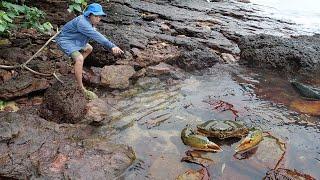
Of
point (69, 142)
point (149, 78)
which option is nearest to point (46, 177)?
point (69, 142)

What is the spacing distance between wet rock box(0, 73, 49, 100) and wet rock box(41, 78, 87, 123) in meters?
0.43

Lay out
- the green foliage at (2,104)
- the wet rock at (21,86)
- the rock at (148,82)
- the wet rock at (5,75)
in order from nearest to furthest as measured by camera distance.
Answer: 1. the green foliage at (2,104)
2. the wet rock at (21,86)
3. the wet rock at (5,75)
4. the rock at (148,82)

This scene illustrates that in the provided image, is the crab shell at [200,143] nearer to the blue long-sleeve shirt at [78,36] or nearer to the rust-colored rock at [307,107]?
the blue long-sleeve shirt at [78,36]

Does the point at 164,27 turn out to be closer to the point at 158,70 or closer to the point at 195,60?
the point at 195,60

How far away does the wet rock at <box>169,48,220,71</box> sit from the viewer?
8.27m

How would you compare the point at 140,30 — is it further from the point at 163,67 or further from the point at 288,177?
the point at 288,177

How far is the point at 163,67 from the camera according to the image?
7.95 metres

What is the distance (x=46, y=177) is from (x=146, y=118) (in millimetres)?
2178

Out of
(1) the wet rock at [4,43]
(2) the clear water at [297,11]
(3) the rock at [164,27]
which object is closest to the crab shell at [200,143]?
(1) the wet rock at [4,43]

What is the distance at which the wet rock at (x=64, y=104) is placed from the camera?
5.66 meters

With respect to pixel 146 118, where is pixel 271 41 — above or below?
above

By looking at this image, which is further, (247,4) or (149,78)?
(247,4)

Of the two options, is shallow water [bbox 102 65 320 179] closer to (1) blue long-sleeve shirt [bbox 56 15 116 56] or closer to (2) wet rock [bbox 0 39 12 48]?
(1) blue long-sleeve shirt [bbox 56 15 116 56]

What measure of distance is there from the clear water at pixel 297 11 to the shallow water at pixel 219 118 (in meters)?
6.70
